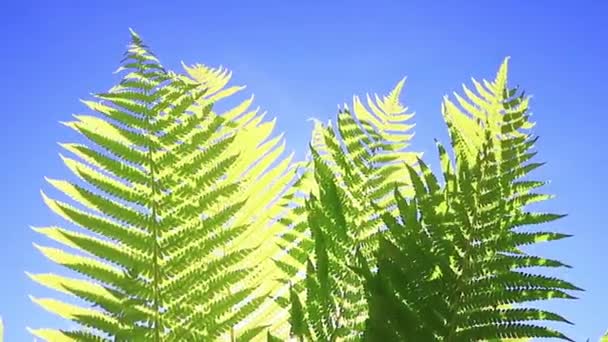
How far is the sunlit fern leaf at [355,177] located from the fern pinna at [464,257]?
2.1 inches

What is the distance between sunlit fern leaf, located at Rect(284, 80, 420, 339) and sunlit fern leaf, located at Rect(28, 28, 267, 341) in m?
0.09

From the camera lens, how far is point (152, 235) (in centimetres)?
85

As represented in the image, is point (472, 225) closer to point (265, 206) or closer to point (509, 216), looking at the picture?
point (509, 216)

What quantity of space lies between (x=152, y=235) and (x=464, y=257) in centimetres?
32

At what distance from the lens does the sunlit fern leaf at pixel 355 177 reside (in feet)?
2.39

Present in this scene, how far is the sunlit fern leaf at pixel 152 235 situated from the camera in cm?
80

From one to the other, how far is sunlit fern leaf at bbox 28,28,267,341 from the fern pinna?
0.18 m

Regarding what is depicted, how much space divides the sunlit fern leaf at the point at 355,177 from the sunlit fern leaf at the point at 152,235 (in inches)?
3.4

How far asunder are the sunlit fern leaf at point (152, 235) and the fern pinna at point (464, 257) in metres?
0.18

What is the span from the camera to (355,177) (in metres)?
Result: 0.94

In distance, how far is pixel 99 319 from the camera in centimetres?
79

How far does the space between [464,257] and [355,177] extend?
0.24m

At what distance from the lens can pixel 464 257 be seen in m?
0.72

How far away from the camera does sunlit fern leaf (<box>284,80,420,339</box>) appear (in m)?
0.73
